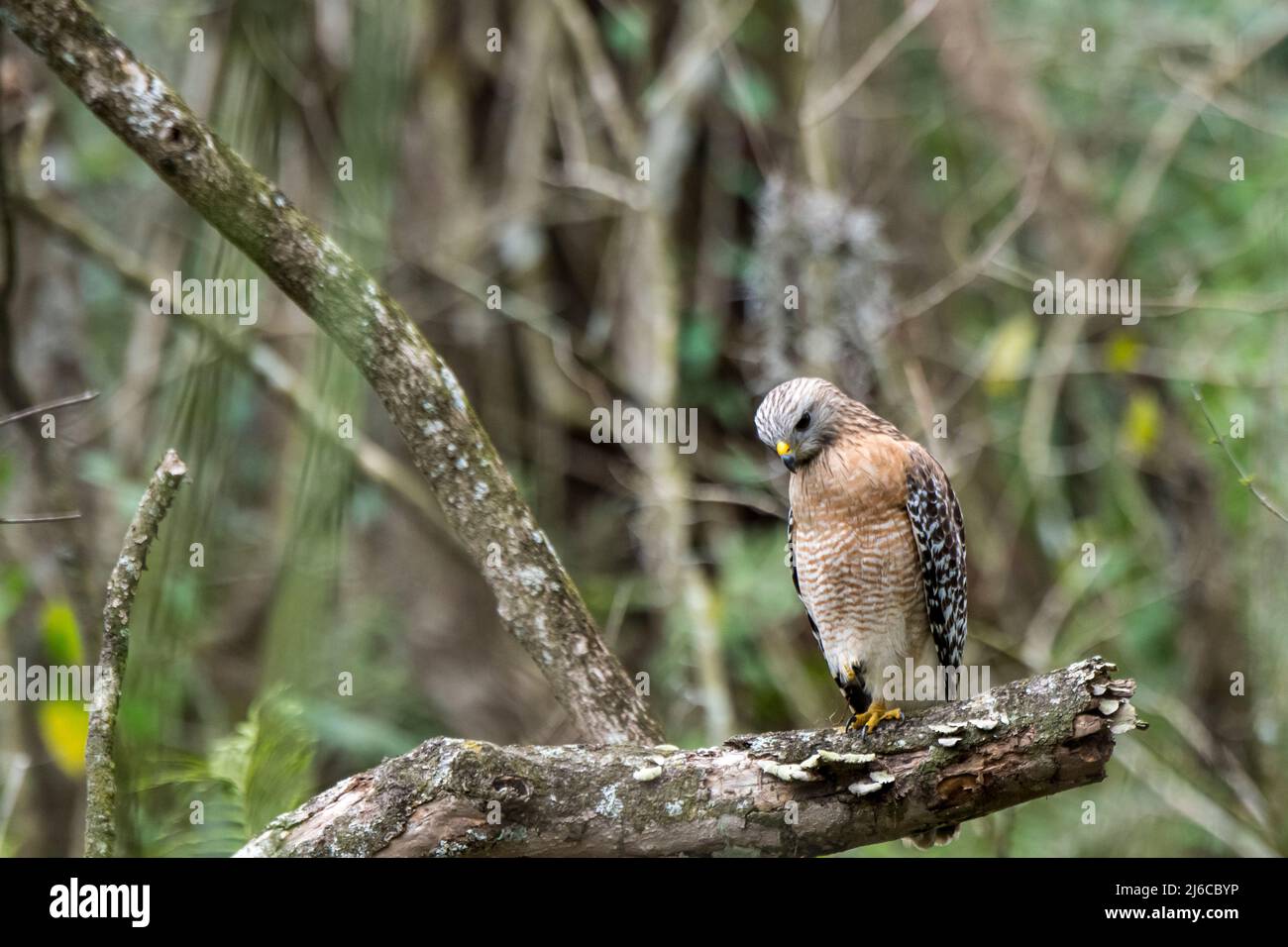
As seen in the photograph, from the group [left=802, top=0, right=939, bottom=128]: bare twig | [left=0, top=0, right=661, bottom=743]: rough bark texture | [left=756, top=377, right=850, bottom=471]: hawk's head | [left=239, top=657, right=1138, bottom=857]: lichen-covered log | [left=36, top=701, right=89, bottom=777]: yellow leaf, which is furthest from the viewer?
[left=802, top=0, right=939, bottom=128]: bare twig

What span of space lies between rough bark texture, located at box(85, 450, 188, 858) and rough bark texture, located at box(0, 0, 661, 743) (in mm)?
569

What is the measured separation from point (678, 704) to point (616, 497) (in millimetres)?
1654

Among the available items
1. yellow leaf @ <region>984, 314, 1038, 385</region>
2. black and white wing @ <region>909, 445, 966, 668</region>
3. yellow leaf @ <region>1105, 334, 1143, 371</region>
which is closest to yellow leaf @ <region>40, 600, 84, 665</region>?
black and white wing @ <region>909, 445, 966, 668</region>

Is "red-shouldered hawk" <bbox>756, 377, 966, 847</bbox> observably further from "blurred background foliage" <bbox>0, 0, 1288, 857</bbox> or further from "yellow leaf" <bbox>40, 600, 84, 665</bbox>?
"yellow leaf" <bbox>40, 600, 84, 665</bbox>

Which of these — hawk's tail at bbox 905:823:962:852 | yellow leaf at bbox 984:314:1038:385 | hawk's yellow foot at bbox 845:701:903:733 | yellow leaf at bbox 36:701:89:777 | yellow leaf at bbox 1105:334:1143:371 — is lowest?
hawk's tail at bbox 905:823:962:852

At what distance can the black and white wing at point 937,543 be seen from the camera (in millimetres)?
3945

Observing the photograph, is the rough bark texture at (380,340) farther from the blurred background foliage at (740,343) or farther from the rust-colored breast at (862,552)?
the blurred background foliage at (740,343)

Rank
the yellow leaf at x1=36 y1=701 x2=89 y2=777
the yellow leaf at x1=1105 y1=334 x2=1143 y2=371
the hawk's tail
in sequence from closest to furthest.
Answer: the hawk's tail, the yellow leaf at x1=36 y1=701 x2=89 y2=777, the yellow leaf at x1=1105 y1=334 x2=1143 y2=371

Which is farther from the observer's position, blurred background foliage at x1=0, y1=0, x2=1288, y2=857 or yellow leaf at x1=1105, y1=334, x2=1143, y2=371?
blurred background foliage at x1=0, y1=0, x2=1288, y2=857

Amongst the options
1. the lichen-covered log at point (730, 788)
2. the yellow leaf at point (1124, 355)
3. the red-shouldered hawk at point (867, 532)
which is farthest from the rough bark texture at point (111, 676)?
the yellow leaf at point (1124, 355)

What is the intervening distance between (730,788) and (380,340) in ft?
4.51

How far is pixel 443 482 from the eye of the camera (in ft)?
10.1

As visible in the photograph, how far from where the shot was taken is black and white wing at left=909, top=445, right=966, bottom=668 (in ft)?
12.9

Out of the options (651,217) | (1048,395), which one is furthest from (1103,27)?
(651,217)
